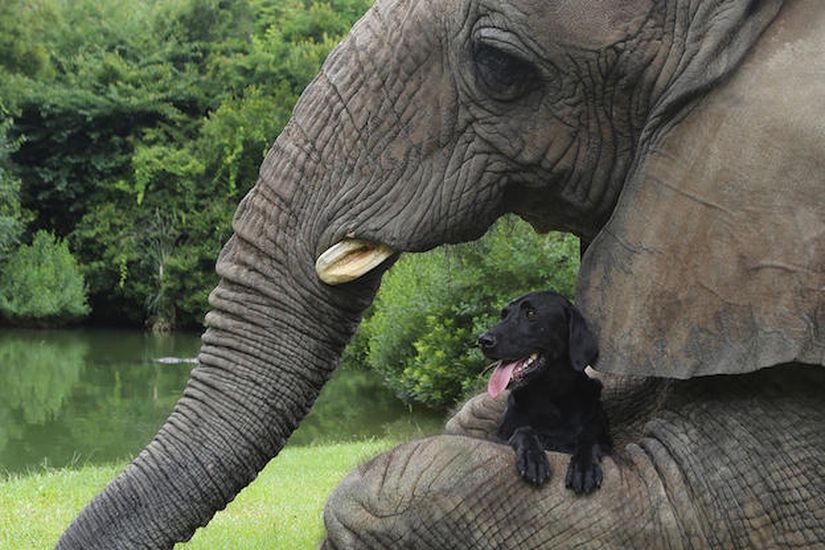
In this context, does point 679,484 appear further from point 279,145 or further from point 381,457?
point 279,145

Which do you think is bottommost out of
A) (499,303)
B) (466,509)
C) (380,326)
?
(380,326)

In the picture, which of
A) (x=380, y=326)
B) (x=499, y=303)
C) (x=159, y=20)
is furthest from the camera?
(x=159, y=20)

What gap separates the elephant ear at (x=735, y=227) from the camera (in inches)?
102

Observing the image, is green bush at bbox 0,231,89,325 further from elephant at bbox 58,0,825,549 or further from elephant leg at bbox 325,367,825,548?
elephant leg at bbox 325,367,825,548

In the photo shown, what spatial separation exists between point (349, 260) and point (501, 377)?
46 cm

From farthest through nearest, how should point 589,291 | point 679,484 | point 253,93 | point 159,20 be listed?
point 159,20 → point 253,93 → point 589,291 → point 679,484

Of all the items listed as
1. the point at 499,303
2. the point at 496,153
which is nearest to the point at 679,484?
the point at 496,153

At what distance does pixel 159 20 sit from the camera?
4247cm

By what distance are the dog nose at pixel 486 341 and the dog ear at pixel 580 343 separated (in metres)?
0.19

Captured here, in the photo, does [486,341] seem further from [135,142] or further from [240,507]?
[135,142]

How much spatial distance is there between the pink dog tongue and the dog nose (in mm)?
92

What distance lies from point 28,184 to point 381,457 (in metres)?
38.8

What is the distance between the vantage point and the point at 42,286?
35938 mm

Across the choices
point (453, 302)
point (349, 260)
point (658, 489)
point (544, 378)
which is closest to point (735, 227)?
point (658, 489)
